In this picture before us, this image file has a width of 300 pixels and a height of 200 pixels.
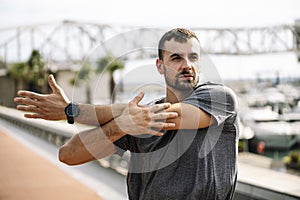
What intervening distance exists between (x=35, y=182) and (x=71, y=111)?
207 inches

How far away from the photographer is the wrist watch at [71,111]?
1.85m

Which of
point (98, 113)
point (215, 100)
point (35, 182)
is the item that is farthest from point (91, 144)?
point (35, 182)

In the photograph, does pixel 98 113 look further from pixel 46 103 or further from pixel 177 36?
pixel 177 36

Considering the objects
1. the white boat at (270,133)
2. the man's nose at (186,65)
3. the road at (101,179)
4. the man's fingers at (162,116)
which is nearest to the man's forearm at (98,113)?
the man's fingers at (162,116)

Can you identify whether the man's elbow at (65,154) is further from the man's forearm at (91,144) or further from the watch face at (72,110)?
the watch face at (72,110)

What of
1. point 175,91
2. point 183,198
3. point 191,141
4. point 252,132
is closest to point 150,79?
point 175,91

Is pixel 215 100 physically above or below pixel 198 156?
above

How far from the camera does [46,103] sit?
6.14ft

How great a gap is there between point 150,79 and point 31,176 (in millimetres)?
5815

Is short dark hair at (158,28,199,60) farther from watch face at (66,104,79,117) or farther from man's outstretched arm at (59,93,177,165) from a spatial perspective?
watch face at (66,104,79,117)

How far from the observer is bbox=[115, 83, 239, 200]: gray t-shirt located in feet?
6.01

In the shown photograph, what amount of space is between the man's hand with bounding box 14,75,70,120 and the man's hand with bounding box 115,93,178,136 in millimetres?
215

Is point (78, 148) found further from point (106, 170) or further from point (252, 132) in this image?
point (252, 132)

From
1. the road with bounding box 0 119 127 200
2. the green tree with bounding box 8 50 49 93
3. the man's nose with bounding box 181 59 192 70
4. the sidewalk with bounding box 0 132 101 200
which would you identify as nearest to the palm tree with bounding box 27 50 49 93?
the green tree with bounding box 8 50 49 93
